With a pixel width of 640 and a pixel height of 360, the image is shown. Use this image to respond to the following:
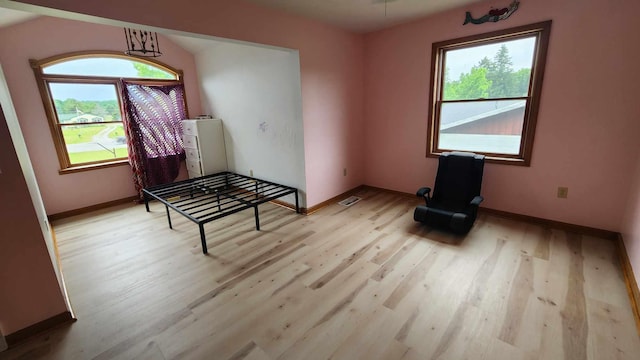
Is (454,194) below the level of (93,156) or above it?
below

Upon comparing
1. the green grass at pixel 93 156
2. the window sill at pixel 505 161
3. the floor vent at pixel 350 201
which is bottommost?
the floor vent at pixel 350 201

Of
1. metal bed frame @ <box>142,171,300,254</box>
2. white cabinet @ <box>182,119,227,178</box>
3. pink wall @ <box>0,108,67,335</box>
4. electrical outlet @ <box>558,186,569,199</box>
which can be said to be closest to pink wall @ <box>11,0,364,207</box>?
metal bed frame @ <box>142,171,300,254</box>

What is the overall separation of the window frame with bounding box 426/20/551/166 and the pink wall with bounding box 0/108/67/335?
395cm

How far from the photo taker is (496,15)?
2867 millimetres

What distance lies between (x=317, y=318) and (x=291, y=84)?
8.71 feet

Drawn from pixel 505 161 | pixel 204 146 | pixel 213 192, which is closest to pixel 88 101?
pixel 204 146

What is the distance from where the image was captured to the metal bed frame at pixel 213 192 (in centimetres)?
342

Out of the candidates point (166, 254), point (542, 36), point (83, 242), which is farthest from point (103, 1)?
point (542, 36)

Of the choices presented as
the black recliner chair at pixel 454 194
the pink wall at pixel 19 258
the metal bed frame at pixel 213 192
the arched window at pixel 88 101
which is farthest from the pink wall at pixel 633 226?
the arched window at pixel 88 101

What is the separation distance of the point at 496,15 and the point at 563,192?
2046mm

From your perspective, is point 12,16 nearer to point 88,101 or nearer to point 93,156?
point 88,101

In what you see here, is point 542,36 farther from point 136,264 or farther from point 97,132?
point 97,132

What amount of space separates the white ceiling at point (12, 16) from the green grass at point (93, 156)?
162 centimetres

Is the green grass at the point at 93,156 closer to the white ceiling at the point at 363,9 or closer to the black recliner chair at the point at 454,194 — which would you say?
the white ceiling at the point at 363,9
